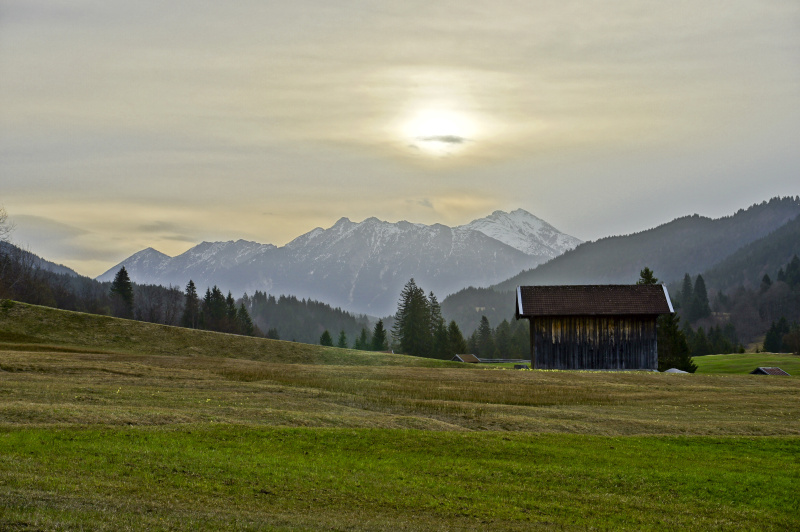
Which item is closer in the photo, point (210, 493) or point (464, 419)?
point (210, 493)

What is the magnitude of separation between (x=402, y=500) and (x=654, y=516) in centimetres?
654

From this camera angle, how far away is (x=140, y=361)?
2000 inches

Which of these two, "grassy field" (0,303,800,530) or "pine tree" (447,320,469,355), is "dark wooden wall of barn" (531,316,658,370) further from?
"pine tree" (447,320,469,355)

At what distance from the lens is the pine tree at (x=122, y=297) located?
146475mm

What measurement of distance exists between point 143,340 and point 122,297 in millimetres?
90571

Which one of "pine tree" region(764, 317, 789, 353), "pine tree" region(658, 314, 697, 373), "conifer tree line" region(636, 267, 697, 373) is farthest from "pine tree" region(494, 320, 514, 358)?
"conifer tree line" region(636, 267, 697, 373)

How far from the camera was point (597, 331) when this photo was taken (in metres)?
65.6

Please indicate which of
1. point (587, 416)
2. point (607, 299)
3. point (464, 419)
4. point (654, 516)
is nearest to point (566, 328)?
point (607, 299)

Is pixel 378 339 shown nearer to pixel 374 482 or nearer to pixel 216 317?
pixel 216 317

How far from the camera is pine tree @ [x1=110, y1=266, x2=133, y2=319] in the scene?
14648 cm

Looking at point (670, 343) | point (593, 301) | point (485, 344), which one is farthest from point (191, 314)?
point (593, 301)

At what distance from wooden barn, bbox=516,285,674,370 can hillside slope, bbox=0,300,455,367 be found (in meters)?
12.1

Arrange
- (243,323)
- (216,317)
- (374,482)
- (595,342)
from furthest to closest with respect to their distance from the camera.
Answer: (243,323) < (216,317) < (595,342) < (374,482)

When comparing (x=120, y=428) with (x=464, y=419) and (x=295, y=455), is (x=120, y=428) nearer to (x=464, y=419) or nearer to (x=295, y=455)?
(x=295, y=455)
